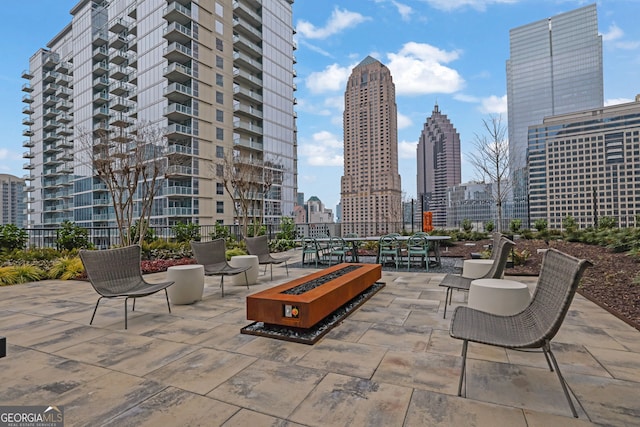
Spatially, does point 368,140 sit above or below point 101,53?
below

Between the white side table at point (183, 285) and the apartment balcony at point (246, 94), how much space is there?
31.9 m

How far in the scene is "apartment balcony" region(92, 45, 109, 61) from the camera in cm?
3806

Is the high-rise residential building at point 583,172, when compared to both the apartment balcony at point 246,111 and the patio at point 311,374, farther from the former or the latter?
the patio at point 311,374

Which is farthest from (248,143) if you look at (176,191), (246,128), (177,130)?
(176,191)

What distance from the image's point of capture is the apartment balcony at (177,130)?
27719mm

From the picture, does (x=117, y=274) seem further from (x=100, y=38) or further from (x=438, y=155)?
(x=438, y=155)

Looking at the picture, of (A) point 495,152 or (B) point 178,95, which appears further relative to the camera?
(B) point 178,95

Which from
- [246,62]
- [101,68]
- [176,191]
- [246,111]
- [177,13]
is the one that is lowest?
[176,191]

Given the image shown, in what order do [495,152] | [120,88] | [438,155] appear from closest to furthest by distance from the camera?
[495,152] → [120,88] → [438,155]

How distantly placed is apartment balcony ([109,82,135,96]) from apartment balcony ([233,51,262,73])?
11.0 metres

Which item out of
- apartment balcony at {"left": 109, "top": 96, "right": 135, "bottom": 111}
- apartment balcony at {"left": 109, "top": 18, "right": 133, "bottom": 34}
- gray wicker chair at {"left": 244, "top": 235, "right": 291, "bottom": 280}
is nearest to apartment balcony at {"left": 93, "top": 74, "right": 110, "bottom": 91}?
apartment balcony at {"left": 109, "top": 96, "right": 135, "bottom": 111}

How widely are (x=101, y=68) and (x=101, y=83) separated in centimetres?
180

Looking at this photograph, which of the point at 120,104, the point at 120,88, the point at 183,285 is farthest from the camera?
the point at 120,104

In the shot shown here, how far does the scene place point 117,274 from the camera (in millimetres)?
4254
